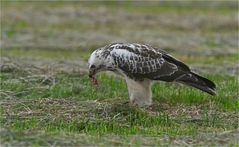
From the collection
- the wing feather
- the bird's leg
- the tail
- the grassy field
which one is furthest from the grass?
the wing feather

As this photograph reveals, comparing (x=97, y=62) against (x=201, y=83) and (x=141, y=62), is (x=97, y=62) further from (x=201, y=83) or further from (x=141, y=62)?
(x=201, y=83)

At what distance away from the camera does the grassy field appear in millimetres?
9273

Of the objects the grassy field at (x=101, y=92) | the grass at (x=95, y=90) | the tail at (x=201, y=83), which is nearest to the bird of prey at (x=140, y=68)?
the tail at (x=201, y=83)

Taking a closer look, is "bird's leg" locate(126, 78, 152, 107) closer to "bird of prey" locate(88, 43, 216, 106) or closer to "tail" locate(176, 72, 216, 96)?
"bird of prey" locate(88, 43, 216, 106)

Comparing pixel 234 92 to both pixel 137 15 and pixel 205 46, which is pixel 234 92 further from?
pixel 137 15

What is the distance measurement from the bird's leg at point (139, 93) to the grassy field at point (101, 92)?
0.50 ft

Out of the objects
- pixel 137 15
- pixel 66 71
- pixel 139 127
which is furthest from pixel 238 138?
pixel 137 15

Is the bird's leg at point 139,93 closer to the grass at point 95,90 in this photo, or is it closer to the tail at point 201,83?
the grass at point 95,90

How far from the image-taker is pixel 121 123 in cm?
1036

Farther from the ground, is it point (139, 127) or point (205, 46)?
point (205, 46)

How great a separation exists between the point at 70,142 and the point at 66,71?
6.02m

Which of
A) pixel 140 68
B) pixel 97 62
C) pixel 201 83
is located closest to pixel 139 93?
pixel 140 68

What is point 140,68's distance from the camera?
457 inches

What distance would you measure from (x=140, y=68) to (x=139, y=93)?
0.39 metres
